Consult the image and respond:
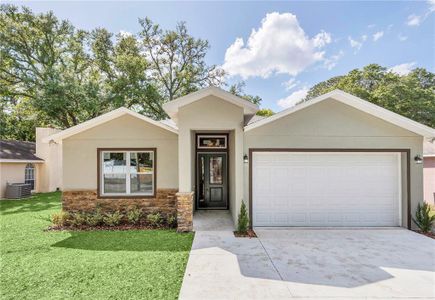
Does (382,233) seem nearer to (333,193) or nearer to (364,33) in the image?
(333,193)

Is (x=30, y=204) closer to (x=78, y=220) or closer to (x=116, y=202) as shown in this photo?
(x=78, y=220)

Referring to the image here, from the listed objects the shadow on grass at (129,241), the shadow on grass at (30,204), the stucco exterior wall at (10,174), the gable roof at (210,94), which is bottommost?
the shadow on grass at (30,204)

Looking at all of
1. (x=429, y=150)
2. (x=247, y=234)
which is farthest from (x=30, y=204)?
(x=429, y=150)

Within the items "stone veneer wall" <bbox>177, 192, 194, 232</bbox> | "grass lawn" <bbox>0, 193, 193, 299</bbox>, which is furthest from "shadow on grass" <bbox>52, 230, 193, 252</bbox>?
"stone veneer wall" <bbox>177, 192, 194, 232</bbox>

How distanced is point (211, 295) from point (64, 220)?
7014mm

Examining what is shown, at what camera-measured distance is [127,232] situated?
768 cm

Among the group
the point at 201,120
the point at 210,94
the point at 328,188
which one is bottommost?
the point at 328,188

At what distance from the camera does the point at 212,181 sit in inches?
414

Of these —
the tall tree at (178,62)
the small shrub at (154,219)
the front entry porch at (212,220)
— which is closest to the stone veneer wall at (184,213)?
the front entry porch at (212,220)

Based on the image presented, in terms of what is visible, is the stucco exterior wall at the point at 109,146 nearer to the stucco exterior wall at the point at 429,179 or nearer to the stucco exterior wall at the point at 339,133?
the stucco exterior wall at the point at 339,133

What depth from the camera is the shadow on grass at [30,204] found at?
36.4 ft

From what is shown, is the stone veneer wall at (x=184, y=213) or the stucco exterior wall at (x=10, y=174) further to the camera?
the stucco exterior wall at (x=10, y=174)

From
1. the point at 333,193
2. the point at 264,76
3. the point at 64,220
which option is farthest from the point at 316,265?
the point at 264,76

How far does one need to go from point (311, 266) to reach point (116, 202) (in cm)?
695
